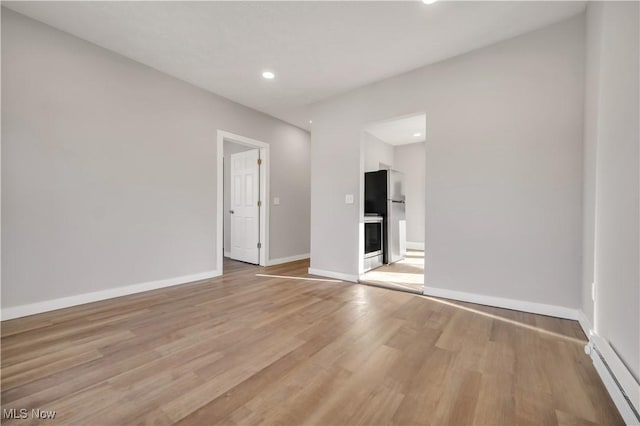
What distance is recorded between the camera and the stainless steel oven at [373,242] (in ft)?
13.3

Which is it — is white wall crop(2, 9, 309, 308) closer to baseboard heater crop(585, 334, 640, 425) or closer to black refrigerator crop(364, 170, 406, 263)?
black refrigerator crop(364, 170, 406, 263)

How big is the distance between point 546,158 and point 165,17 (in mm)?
3675

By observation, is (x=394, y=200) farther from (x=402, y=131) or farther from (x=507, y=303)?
(x=507, y=303)

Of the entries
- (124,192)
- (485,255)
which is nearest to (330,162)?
(485,255)

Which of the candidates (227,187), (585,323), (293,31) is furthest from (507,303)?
(227,187)

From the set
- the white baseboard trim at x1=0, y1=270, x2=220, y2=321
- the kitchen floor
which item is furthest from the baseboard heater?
the white baseboard trim at x1=0, y1=270, x2=220, y2=321

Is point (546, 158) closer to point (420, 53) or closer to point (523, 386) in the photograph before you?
point (420, 53)

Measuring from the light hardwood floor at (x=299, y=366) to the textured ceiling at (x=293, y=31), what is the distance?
8.74 ft

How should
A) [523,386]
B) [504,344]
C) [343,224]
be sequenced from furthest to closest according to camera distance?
1. [343,224]
2. [504,344]
3. [523,386]

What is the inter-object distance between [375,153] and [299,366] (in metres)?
5.12

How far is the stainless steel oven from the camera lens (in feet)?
13.3

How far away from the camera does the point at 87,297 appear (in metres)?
2.63

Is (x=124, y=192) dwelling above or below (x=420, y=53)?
below

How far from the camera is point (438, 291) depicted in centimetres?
289
